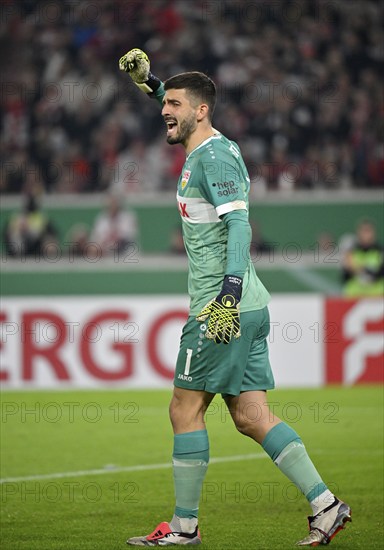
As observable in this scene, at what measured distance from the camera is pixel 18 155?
61.2 ft

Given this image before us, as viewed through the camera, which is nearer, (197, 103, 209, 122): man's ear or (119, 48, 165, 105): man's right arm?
(197, 103, 209, 122): man's ear

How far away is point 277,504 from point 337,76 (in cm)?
1191

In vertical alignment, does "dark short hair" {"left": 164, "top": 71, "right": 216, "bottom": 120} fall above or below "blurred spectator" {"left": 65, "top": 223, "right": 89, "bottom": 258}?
above

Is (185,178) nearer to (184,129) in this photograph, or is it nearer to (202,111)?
(184,129)

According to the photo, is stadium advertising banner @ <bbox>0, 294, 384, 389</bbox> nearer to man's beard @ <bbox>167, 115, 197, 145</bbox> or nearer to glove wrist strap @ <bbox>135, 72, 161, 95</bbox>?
glove wrist strap @ <bbox>135, 72, 161, 95</bbox>

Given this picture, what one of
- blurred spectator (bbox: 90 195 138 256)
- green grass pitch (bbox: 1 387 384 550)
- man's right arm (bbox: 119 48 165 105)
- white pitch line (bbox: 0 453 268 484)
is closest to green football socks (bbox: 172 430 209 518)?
green grass pitch (bbox: 1 387 384 550)

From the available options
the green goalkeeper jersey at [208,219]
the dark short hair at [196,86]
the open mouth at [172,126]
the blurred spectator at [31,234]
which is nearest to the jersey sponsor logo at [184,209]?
the green goalkeeper jersey at [208,219]

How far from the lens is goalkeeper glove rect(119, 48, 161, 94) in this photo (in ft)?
20.1

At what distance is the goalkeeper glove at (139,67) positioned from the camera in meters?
6.14

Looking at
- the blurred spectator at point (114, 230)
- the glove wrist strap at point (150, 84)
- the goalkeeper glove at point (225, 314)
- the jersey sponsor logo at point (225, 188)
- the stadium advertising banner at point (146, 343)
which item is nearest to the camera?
the goalkeeper glove at point (225, 314)

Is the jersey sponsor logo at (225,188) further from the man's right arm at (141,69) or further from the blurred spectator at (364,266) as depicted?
the blurred spectator at (364,266)

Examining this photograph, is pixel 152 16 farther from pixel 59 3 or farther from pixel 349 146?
pixel 349 146

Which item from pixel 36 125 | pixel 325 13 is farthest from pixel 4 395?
pixel 325 13

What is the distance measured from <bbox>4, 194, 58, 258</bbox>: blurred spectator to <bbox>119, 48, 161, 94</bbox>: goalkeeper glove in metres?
10.4
